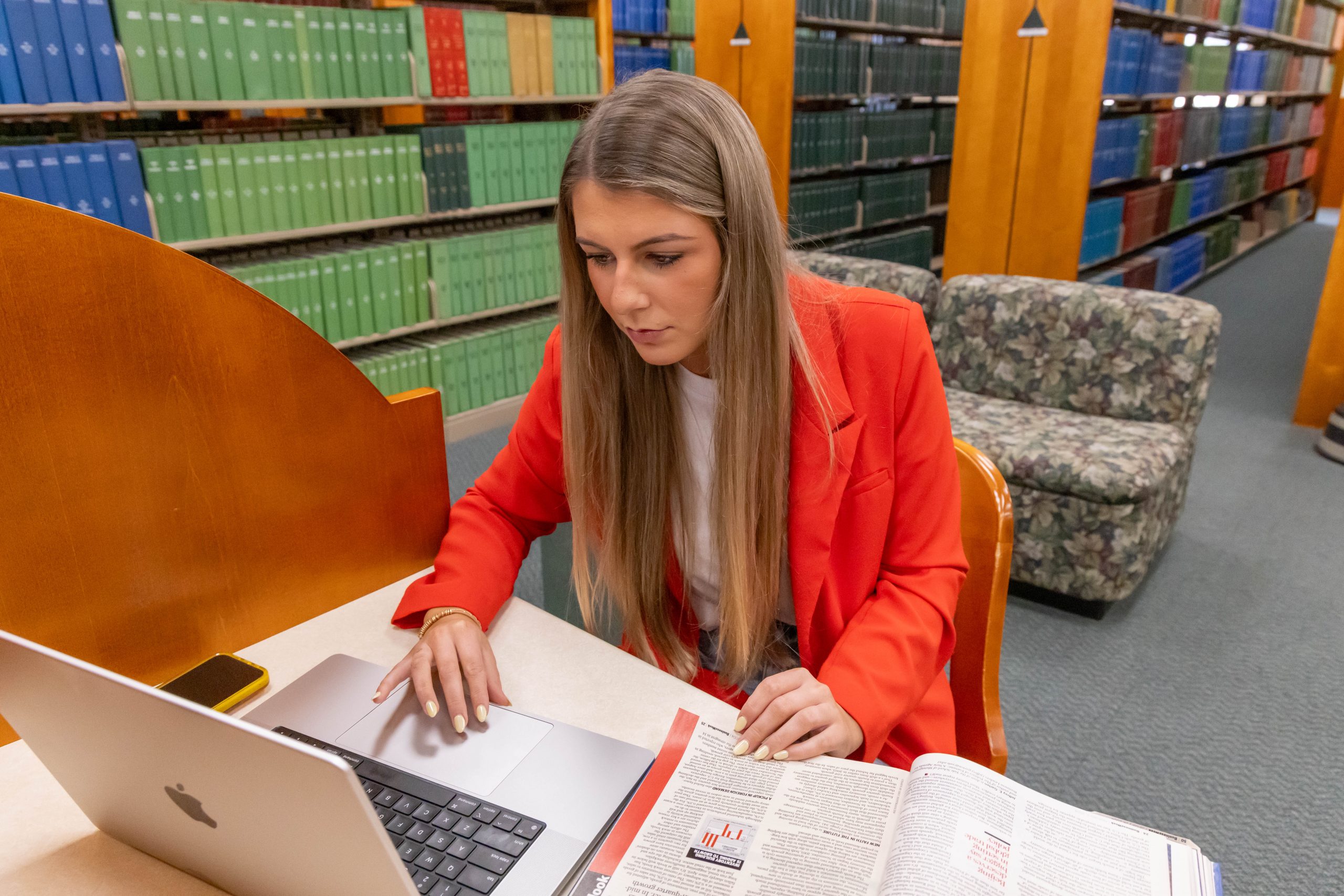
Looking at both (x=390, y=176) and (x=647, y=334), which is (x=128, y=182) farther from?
(x=647, y=334)

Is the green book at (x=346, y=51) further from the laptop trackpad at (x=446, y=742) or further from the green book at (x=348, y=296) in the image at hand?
the laptop trackpad at (x=446, y=742)

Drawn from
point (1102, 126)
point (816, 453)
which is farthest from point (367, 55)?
point (1102, 126)

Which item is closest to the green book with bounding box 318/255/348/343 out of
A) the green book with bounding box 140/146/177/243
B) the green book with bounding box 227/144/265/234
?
the green book with bounding box 227/144/265/234

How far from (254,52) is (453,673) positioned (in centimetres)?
265

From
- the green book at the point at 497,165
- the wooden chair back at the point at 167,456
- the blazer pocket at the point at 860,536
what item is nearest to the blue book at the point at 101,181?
the green book at the point at 497,165

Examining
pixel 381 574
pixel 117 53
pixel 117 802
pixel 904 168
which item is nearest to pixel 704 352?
pixel 381 574

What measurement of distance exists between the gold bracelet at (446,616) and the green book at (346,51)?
2.63 meters

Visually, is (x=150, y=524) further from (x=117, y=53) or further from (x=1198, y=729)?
(x=117, y=53)

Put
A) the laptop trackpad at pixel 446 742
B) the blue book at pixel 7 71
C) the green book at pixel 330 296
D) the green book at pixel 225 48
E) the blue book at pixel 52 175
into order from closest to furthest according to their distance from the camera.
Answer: the laptop trackpad at pixel 446 742, the blue book at pixel 7 71, the blue book at pixel 52 175, the green book at pixel 225 48, the green book at pixel 330 296

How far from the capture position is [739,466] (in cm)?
98

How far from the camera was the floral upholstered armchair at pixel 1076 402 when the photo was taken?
2396mm

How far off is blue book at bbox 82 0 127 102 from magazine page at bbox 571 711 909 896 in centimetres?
266

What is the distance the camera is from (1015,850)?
617 millimetres

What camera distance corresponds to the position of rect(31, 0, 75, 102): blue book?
93.5 inches
